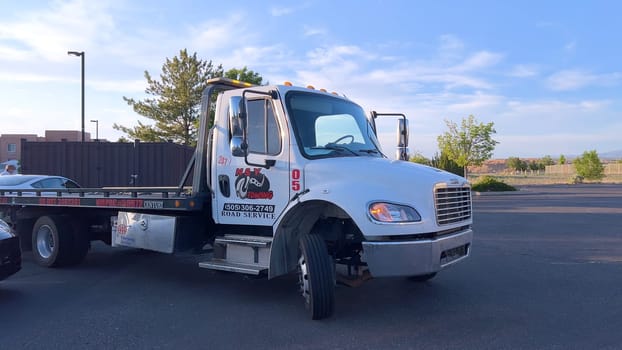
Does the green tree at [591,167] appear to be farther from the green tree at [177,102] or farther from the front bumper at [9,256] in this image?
the front bumper at [9,256]

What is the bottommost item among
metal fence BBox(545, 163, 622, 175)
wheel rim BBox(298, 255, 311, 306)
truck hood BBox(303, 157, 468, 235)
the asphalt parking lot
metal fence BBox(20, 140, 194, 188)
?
the asphalt parking lot

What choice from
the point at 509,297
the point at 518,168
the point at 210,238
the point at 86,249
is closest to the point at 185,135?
the point at 86,249

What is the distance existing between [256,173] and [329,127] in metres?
1.03

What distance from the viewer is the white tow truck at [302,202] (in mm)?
5145

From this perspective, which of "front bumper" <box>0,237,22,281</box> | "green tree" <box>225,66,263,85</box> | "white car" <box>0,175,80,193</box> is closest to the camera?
"front bumper" <box>0,237,22,281</box>

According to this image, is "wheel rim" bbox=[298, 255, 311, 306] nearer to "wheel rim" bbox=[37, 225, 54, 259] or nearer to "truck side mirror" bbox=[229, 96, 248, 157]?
"truck side mirror" bbox=[229, 96, 248, 157]

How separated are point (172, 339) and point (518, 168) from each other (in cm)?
10840

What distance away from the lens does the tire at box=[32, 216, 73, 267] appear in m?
8.34

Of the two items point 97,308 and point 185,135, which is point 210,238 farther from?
point 185,135

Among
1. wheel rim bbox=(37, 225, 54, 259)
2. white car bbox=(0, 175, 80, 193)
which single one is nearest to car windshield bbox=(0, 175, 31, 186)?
white car bbox=(0, 175, 80, 193)

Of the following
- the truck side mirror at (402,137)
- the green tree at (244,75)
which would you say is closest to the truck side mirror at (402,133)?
the truck side mirror at (402,137)

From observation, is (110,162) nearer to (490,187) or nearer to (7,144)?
(490,187)

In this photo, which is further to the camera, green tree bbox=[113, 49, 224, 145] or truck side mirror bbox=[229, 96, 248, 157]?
green tree bbox=[113, 49, 224, 145]

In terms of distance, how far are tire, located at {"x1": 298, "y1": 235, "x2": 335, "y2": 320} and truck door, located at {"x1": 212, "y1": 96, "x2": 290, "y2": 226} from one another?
64 cm
